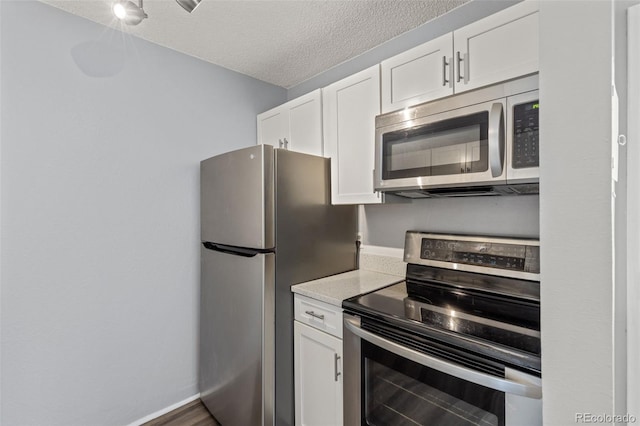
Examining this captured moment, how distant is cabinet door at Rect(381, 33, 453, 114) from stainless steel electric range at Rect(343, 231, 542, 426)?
75 cm

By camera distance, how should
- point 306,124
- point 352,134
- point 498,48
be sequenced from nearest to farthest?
point 498,48 → point 352,134 → point 306,124

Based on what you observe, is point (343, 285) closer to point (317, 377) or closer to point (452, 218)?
point (317, 377)

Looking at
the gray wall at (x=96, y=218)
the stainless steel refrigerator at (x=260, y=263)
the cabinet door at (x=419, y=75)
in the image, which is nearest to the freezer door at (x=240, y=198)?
the stainless steel refrigerator at (x=260, y=263)

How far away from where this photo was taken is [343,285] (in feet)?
5.66

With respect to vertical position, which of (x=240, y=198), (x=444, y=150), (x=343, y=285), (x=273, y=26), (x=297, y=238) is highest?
(x=273, y=26)

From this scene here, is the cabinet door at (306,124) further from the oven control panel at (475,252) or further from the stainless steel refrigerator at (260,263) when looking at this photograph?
the oven control panel at (475,252)

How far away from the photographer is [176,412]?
2047mm

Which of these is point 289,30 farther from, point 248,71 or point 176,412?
point 176,412

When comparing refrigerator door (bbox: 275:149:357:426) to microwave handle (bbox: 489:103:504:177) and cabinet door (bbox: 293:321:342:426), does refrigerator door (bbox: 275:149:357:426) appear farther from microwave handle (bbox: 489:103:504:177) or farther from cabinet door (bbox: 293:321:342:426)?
microwave handle (bbox: 489:103:504:177)

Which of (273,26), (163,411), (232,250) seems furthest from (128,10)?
(163,411)

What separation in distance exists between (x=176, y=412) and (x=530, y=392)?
2113 mm

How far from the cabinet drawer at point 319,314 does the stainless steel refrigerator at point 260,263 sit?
0.07 metres

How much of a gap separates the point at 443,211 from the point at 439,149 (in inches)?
19.6

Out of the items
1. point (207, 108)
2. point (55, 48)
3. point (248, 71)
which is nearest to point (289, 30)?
point (248, 71)
